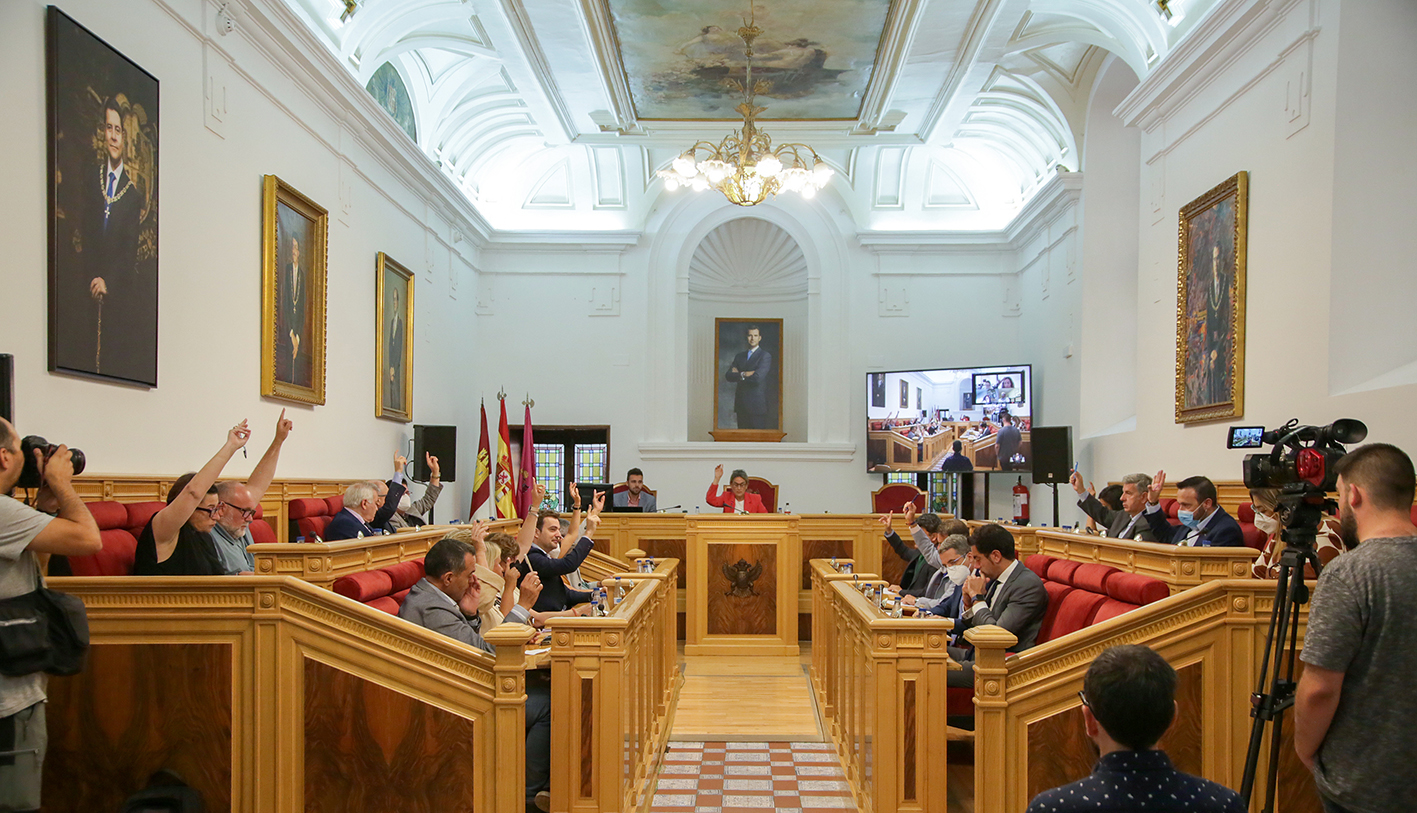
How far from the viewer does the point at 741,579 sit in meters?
9.09

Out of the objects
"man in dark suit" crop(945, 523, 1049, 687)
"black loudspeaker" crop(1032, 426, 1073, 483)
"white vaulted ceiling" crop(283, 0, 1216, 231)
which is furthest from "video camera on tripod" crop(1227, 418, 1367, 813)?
"black loudspeaker" crop(1032, 426, 1073, 483)

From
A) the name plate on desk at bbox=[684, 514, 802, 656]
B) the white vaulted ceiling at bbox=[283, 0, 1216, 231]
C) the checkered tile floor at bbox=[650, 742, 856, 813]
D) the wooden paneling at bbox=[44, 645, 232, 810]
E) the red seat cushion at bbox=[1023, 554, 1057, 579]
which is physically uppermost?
the white vaulted ceiling at bbox=[283, 0, 1216, 231]

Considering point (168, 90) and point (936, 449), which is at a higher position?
point (168, 90)

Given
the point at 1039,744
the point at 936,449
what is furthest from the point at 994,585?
the point at 936,449

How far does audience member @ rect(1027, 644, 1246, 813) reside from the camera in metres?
1.87

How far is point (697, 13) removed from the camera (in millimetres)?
9258

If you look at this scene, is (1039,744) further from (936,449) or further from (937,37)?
(936,449)

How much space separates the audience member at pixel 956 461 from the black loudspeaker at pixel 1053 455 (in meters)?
1.63

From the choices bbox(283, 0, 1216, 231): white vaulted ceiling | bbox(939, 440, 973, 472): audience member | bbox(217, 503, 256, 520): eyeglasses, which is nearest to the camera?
bbox(217, 503, 256, 520): eyeglasses

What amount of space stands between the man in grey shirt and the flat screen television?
9.19m

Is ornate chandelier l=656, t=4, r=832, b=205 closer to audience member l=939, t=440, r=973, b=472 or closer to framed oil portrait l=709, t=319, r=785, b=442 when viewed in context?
audience member l=939, t=440, r=973, b=472

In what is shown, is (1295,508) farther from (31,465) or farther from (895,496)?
(895,496)

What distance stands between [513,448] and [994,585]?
395 inches

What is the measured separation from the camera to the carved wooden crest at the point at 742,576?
29.8ft
